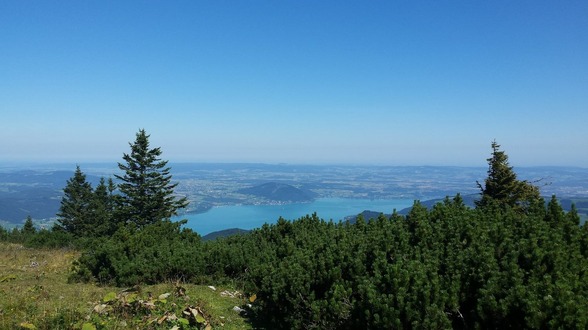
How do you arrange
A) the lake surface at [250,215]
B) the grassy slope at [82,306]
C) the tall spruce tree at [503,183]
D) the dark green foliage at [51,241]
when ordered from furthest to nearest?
the lake surface at [250,215] < the tall spruce tree at [503,183] < the dark green foliage at [51,241] < the grassy slope at [82,306]

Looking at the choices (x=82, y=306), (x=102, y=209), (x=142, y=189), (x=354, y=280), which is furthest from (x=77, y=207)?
(x=354, y=280)

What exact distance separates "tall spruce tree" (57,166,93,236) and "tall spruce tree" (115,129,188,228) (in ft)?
47.7

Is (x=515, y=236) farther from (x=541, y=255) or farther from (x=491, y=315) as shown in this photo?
(x=491, y=315)

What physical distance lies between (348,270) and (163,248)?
24.8 feet

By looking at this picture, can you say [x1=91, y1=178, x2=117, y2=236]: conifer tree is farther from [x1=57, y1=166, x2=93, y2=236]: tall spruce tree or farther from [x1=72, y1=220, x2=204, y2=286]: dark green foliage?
[x1=72, y1=220, x2=204, y2=286]: dark green foliage

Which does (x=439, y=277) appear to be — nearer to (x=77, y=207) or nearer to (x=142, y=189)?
(x=142, y=189)

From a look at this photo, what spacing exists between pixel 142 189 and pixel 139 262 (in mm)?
33817

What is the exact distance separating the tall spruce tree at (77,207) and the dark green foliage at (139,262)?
45396mm

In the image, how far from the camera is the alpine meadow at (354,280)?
18.5 feet

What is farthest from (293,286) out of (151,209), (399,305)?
(151,209)

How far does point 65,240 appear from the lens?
21859 millimetres

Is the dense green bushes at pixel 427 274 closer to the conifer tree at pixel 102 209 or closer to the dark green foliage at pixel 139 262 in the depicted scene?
the dark green foliage at pixel 139 262

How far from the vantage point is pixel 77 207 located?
5447cm

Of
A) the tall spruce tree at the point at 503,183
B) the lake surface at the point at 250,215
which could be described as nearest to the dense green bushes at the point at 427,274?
the tall spruce tree at the point at 503,183
